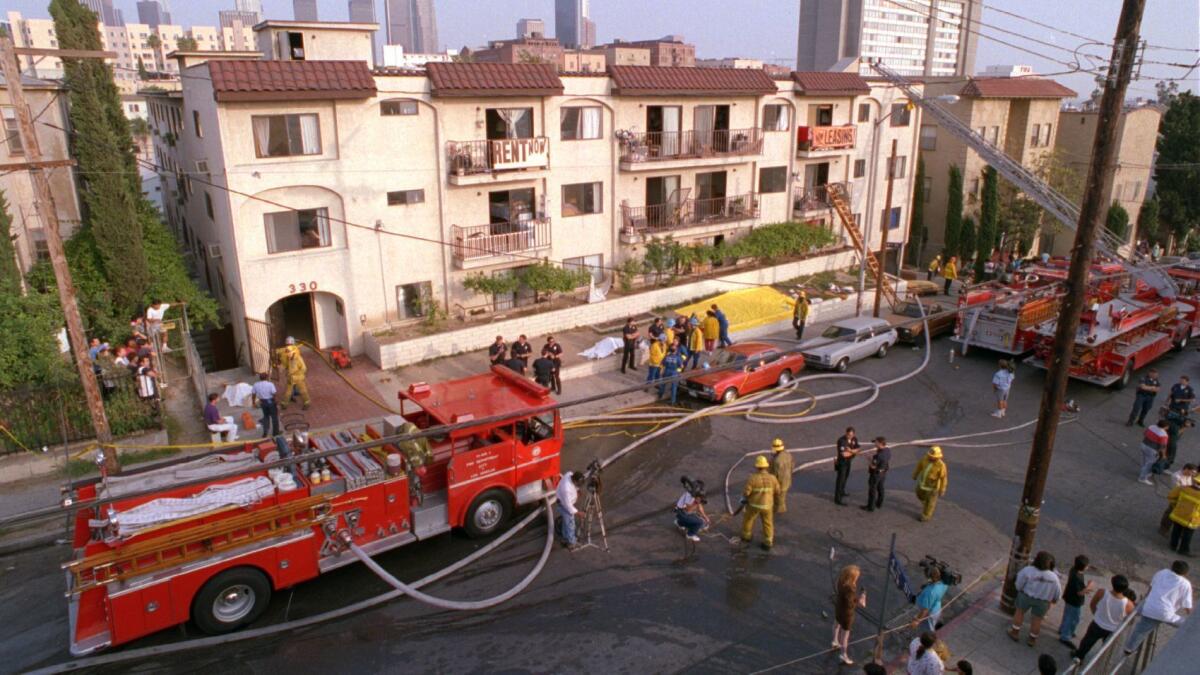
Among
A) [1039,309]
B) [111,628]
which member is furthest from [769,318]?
[111,628]

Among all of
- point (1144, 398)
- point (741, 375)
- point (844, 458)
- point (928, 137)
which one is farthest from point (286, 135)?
point (928, 137)

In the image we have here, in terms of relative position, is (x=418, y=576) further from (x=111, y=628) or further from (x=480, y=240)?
(x=480, y=240)

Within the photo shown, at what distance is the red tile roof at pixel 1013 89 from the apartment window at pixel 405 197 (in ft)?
99.3

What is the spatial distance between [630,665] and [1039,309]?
1906 cm

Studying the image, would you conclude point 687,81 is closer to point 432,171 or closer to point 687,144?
point 687,144

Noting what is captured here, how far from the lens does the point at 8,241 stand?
20.1m

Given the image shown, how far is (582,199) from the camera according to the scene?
A: 28203 mm

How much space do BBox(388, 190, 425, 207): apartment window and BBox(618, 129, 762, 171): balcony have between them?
8057 millimetres

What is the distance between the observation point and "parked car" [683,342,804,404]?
19.9 meters

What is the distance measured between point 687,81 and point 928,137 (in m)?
19.8

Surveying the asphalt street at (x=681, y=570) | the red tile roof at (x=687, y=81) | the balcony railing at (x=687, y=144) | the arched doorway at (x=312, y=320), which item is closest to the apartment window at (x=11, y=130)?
the arched doorway at (x=312, y=320)

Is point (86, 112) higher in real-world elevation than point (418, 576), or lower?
higher

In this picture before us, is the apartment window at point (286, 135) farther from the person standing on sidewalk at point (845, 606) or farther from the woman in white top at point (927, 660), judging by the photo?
the woman in white top at point (927, 660)

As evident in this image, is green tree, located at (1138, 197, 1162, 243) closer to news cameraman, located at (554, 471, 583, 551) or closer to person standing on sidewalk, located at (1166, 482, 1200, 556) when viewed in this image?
person standing on sidewalk, located at (1166, 482, 1200, 556)
